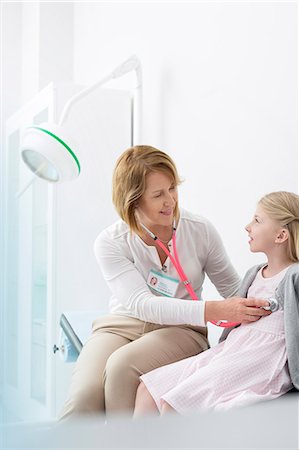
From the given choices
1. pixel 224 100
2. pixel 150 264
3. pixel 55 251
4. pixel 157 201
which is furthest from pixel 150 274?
pixel 55 251

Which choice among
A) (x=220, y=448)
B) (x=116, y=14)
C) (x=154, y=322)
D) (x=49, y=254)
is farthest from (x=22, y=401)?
(x=220, y=448)

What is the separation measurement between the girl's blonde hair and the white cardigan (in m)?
0.21

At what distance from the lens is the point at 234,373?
91 centimetres

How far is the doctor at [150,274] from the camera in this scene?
107 cm

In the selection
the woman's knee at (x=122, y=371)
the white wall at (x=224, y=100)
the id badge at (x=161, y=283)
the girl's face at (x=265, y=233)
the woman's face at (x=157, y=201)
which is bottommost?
the woman's knee at (x=122, y=371)

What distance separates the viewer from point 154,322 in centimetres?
112

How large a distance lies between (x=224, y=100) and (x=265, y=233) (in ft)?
2.52

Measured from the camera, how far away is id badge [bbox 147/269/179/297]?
46.4 inches

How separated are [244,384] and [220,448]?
0.57m

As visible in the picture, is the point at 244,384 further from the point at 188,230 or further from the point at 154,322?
the point at 188,230

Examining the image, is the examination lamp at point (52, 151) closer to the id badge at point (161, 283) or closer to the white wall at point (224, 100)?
the id badge at point (161, 283)

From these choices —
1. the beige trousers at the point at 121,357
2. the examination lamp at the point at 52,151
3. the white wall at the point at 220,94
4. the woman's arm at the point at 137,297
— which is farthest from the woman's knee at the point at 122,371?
the white wall at the point at 220,94

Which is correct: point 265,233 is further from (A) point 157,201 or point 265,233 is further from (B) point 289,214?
(A) point 157,201

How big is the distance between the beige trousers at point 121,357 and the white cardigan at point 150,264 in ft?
0.13
